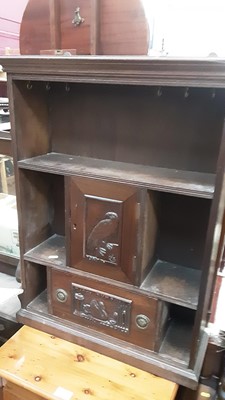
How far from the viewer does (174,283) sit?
46.2 inches

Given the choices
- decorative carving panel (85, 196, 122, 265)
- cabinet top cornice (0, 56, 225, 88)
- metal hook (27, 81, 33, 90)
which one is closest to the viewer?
cabinet top cornice (0, 56, 225, 88)

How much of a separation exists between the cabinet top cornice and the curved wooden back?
17 centimetres

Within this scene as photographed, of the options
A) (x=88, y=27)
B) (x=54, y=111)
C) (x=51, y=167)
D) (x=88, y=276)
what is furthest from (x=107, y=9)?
(x=88, y=276)

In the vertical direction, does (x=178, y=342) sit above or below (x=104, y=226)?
below

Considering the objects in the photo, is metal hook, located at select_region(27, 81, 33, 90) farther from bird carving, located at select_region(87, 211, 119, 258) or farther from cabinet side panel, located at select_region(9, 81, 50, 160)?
bird carving, located at select_region(87, 211, 119, 258)

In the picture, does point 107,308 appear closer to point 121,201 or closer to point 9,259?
point 121,201

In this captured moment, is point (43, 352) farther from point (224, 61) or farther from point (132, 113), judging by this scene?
point (224, 61)

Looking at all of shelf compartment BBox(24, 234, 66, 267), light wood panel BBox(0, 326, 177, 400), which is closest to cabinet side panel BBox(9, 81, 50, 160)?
shelf compartment BBox(24, 234, 66, 267)

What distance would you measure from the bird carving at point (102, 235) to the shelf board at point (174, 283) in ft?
0.63

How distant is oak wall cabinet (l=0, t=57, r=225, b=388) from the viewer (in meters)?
1.03

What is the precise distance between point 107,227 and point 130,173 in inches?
7.9

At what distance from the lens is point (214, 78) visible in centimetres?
82

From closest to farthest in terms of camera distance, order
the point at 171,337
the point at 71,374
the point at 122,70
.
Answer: the point at 122,70 → the point at 71,374 → the point at 171,337

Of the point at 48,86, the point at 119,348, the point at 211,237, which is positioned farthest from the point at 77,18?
the point at 119,348
